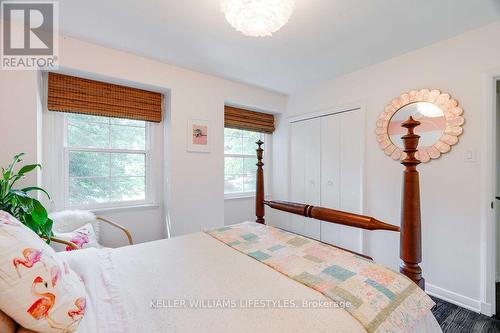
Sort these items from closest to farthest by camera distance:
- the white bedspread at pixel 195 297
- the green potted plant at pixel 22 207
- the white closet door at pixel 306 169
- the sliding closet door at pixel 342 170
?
the white bedspread at pixel 195 297
the green potted plant at pixel 22 207
the sliding closet door at pixel 342 170
the white closet door at pixel 306 169

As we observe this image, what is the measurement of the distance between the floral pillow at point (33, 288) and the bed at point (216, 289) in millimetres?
71

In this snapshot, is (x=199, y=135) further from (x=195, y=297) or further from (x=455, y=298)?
(x=455, y=298)

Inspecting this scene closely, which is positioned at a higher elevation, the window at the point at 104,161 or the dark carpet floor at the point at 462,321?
the window at the point at 104,161

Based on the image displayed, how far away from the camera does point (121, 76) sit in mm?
2283

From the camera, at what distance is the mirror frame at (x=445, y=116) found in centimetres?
198

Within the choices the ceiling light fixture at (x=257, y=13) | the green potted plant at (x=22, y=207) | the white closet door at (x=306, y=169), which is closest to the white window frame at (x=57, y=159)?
the green potted plant at (x=22, y=207)

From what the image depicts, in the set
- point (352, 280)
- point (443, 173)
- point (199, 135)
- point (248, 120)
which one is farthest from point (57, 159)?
Result: point (443, 173)

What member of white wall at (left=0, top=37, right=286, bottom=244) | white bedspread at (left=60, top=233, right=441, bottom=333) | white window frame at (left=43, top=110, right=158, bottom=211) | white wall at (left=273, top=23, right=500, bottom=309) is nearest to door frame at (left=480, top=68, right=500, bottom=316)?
white wall at (left=273, top=23, right=500, bottom=309)

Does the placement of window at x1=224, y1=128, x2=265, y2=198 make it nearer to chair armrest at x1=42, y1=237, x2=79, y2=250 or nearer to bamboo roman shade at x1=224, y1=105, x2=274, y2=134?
bamboo roman shade at x1=224, y1=105, x2=274, y2=134

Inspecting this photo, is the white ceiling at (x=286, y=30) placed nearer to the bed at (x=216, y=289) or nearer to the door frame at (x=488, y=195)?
the door frame at (x=488, y=195)

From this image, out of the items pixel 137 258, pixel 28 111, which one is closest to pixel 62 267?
pixel 137 258

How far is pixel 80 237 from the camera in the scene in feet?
6.38

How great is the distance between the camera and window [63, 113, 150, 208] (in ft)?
7.68

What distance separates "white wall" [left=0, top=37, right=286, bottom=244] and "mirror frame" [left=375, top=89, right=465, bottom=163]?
1648 millimetres
